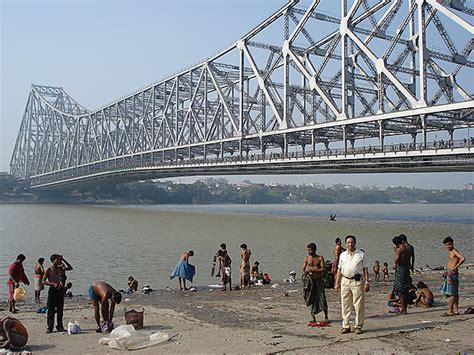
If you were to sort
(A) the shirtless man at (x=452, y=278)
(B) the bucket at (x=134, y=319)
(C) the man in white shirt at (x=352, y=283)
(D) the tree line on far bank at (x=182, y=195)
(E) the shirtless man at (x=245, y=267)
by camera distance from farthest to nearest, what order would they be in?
(D) the tree line on far bank at (x=182, y=195)
(E) the shirtless man at (x=245, y=267)
(A) the shirtless man at (x=452, y=278)
(B) the bucket at (x=134, y=319)
(C) the man in white shirt at (x=352, y=283)

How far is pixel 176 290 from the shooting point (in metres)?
14.7

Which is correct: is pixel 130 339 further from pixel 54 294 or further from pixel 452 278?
pixel 452 278

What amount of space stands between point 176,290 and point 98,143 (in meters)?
99.7

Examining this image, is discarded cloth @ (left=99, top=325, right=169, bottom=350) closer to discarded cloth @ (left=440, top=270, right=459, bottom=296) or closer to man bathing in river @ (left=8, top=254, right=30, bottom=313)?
man bathing in river @ (left=8, top=254, right=30, bottom=313)

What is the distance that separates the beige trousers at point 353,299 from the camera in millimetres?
7914

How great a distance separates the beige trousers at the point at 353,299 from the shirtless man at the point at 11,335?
4.83 meters

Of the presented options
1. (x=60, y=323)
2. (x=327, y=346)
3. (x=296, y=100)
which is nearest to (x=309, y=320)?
(x=327, y=346)

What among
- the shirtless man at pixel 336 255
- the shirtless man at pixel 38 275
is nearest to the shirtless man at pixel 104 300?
the shirtless man at pixel 38 275

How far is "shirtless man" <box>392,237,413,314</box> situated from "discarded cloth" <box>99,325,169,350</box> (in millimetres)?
4360

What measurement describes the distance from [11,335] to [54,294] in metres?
1.48

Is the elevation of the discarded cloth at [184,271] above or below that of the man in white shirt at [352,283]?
below

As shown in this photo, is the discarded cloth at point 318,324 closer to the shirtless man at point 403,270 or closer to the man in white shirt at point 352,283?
the man in white shirt at point 352,283

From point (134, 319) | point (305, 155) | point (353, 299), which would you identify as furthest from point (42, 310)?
point (305, 155)

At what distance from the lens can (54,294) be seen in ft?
29.7
